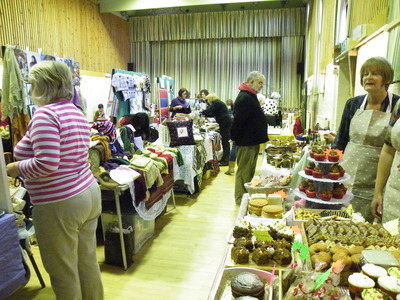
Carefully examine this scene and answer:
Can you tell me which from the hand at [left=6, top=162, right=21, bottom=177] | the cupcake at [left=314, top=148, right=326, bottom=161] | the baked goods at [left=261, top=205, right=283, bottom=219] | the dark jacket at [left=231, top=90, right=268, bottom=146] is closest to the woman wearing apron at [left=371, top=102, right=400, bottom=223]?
the cupcake at [left=314, top=148, right=326, bottom=161]

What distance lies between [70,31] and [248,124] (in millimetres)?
6195

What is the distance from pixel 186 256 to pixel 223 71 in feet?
28.0

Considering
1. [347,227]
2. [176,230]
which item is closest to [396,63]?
[347,227]

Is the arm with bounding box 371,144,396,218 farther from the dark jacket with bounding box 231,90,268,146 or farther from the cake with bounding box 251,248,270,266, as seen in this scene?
the dark jacket with bounding box 231,90,268,146

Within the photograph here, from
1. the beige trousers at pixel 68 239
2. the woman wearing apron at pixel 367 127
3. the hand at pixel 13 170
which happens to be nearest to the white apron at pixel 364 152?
the woman wearing apron at pixel 367 127

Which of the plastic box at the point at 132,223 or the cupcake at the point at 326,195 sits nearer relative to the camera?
the cupcake at the point at 326,195

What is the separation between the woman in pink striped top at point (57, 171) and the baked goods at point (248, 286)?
2.82 ft

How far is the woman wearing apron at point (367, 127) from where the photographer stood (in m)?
1.94

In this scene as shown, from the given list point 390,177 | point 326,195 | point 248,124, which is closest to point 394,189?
point 390,177

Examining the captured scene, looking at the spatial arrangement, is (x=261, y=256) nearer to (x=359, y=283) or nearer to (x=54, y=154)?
(x=359, y=283)

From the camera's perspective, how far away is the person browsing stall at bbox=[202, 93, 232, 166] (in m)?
6.07

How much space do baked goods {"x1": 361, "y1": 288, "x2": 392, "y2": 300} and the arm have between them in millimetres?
980

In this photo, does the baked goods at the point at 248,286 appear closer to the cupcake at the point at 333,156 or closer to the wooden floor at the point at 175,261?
the cupcake at the point at 333,156

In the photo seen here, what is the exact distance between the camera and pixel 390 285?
1.01 metres
